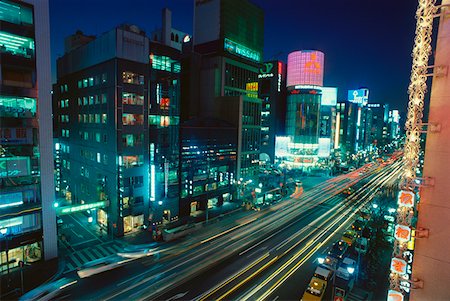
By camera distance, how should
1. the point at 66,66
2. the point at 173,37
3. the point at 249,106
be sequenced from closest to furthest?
1. the point at 66,66
2. the point at 249,106
3. the point at 173,37

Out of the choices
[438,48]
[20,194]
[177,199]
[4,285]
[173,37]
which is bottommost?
[4,285]

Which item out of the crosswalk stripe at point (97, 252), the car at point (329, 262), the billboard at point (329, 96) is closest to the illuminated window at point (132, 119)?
the crosswalk stripe at point (97, 252)

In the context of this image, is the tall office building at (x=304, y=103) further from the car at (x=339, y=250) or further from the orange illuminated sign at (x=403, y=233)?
the orange illuminated sign at (x=403, y=233)

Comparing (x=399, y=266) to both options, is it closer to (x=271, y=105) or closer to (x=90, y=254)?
(x=90, y=254)

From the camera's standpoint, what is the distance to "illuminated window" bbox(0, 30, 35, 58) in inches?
1004

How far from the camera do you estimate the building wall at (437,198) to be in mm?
9633

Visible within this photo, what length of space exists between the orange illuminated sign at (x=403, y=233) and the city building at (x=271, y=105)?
297 feet

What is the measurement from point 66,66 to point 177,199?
3600 cm

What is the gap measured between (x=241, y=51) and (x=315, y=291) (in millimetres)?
57352

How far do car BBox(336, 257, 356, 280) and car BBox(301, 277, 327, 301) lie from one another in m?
1.69

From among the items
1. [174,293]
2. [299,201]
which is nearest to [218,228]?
[174,293]

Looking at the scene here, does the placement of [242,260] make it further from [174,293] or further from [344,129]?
[344,129]

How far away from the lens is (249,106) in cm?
5816

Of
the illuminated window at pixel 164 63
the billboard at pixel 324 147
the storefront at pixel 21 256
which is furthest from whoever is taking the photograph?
the billboard at pixel 324 147
